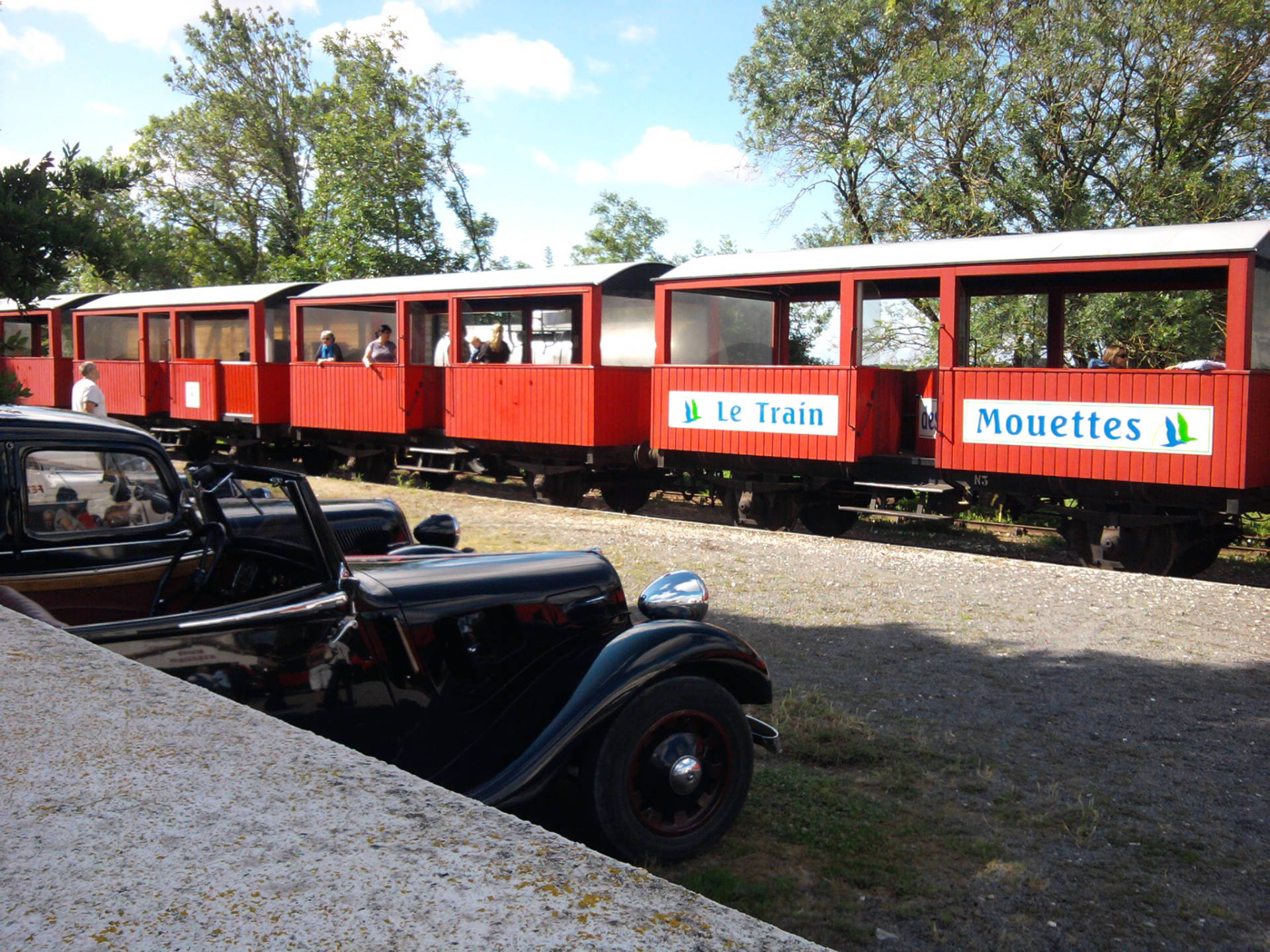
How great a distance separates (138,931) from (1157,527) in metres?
10.1

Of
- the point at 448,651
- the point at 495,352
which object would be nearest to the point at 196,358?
the point at 495,352

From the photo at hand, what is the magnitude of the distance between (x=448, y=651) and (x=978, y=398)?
323 inches

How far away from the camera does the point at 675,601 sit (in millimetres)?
4074

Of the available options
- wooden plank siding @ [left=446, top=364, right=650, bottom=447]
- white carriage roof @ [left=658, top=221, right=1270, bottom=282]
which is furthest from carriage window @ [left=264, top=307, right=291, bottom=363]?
white carriage roof @ [left=658, top=221, right=1270, bottom=282]

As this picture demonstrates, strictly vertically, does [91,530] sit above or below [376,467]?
above

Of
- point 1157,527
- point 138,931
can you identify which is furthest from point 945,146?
point 138,931

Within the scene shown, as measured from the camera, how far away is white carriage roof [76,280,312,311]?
18.5 metres

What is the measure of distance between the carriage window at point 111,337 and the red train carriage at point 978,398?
42.0 ft

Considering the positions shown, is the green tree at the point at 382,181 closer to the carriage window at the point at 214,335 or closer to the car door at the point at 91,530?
the carriage window at the point at 214,335

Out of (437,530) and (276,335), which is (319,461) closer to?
(276,335)

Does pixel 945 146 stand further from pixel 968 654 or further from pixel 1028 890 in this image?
pixel 1028 890

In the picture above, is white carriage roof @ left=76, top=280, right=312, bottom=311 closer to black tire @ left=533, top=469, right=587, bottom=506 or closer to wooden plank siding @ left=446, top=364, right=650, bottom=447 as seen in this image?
wooden plank siding @ left=446, top=364, right=650, bottom=447

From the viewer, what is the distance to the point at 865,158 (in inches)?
870

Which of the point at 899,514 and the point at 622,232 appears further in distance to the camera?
the point at 622,232
